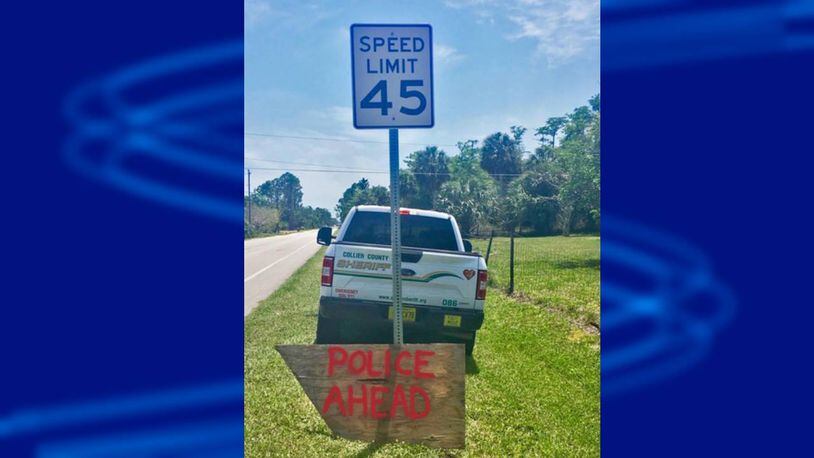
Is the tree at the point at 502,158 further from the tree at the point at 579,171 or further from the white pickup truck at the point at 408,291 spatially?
the white pickup truck at the point at 408,291

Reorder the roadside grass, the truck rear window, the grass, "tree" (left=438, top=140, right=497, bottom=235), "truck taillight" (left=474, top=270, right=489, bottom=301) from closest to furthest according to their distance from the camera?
the roadside grass < "truck taillight" (left=474, top=270, right=489, bottom=301) < the truck rear window < the grass < "tree" (left=438, top=140, right=497, bottom=235)

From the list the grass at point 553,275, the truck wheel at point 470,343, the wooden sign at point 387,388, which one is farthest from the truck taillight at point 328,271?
the grass at point 553,275

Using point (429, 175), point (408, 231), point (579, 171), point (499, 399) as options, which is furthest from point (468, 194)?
point (579, 171)

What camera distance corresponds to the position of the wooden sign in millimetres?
3301

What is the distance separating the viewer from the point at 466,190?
39.1 feet

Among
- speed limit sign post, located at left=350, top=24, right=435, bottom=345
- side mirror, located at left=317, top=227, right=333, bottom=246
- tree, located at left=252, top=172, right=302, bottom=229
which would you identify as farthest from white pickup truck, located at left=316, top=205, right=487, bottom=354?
tree, located at left=252, top=172, right=302, bottom=229

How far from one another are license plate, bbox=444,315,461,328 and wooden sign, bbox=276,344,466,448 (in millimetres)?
1659

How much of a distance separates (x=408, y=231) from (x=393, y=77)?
114 inches

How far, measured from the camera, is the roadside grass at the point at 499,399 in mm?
3602

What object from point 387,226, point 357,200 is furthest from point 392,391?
point 357,200

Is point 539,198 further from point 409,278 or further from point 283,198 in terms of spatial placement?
point 283,198

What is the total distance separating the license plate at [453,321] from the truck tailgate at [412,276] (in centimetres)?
11

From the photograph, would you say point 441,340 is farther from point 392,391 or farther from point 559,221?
point 559,221

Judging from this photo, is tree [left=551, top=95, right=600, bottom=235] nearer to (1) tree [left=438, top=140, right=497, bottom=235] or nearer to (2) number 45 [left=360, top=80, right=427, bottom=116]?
(1) tree [left=438, top=140, right=497, bottom=235]
